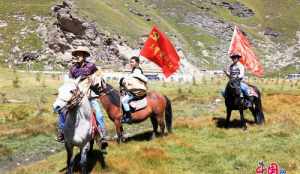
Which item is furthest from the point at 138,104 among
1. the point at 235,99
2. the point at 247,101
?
the point at 247,101

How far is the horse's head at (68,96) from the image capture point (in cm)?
945

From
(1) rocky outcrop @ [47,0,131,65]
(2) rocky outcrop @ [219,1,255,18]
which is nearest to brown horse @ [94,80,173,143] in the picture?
(1) rocky outcrop @ [47,0,131,65]

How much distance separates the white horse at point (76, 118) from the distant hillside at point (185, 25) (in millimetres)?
48381

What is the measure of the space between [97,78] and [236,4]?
139 m

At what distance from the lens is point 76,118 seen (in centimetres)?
1040

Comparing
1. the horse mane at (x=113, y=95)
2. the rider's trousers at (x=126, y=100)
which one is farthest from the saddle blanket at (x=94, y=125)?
the rider's trousers at (x=126, y=100)

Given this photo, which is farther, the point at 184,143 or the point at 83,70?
the point at 184,143

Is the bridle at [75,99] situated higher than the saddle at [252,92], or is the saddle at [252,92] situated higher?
the bridle at [75,99]

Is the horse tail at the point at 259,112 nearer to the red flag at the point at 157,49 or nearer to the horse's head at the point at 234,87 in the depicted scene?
the horse's head at the point at 234,87

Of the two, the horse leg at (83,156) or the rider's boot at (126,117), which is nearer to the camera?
the horse leg at (83,156)

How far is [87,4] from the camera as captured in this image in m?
84.4

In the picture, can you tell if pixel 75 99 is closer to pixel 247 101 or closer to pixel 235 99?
pixel 235 99

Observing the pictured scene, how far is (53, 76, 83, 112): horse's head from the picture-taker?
9453mm

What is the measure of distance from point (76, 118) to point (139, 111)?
4.49 meters
